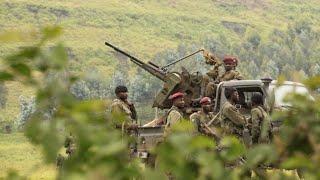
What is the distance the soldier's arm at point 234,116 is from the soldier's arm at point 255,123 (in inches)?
6.6

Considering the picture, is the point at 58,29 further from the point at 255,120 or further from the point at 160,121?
the point at 160,121

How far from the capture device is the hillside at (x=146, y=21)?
118m

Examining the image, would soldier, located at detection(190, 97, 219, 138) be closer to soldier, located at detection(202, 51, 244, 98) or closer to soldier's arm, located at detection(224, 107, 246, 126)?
soldier's arm, located at detection(224, 107, 246, 126)

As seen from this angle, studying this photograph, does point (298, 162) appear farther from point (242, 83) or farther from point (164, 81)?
point (164, 81)

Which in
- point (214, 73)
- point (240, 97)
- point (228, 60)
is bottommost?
point (240, 97)

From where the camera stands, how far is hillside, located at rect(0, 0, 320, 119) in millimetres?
118000

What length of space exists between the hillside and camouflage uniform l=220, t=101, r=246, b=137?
89963mm

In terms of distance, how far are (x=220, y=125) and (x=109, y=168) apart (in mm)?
11885

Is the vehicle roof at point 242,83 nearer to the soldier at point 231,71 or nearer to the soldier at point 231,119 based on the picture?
the soldier at point 231,71

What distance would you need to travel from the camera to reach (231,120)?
1366cm

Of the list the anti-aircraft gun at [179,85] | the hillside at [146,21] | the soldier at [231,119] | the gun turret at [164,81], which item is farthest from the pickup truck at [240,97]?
the hillside at [146,21]

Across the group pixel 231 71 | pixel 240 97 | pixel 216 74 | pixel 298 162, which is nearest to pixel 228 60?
pixel 231 71

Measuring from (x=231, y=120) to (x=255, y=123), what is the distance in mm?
380

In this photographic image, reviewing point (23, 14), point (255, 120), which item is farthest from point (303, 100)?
point (23, 14)
